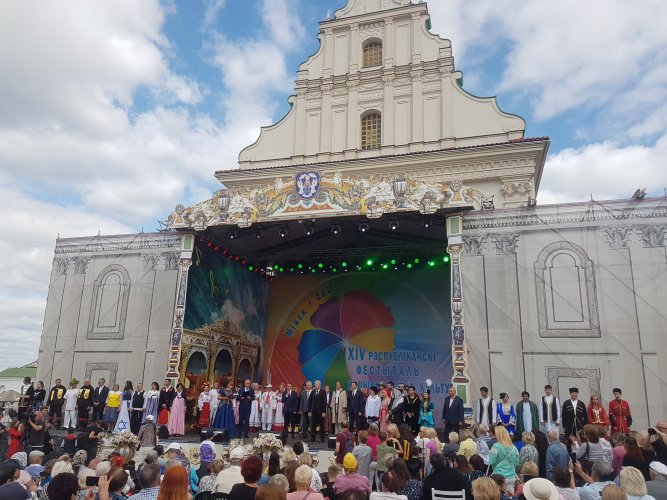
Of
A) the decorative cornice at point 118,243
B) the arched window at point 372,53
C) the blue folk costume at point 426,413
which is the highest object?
the arched window at point 372,53

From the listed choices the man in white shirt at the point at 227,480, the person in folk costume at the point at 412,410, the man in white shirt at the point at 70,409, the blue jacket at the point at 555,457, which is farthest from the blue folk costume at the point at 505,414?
the man in white shirt at the point at 70,409

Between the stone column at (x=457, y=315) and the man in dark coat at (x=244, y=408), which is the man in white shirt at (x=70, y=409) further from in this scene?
the stone column at (x=457, y=315)

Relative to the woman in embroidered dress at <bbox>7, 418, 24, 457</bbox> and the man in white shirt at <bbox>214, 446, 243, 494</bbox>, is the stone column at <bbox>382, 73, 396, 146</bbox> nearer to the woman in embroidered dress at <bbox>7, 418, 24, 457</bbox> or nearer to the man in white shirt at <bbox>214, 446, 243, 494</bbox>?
the woman in embroidered dress at <bbox>7, 418, 24, 457</bbox>

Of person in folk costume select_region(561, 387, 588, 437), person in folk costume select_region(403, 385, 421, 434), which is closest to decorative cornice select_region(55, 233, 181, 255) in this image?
person in folk costume select_region(403, 385, 421, 434)

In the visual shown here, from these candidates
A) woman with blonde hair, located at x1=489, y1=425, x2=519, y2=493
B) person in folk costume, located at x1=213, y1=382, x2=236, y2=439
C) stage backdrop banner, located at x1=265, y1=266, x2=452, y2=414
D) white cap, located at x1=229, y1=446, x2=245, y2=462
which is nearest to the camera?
white cap, located at x1=229, y1=446, x2=245, y2=462

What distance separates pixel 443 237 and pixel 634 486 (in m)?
12.6

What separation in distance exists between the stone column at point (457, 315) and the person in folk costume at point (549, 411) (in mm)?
1688

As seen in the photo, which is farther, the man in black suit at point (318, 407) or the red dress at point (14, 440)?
the man in black suit at point (318, 407)

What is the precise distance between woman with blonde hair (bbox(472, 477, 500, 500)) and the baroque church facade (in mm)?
8507

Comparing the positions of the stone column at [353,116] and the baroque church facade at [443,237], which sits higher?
the stone column at [353,116]

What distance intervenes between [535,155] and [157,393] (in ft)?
46.5

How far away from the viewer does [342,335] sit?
1962 centimetres

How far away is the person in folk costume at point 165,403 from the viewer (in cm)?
1375

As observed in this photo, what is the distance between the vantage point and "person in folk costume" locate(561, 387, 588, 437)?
36.1 feet
